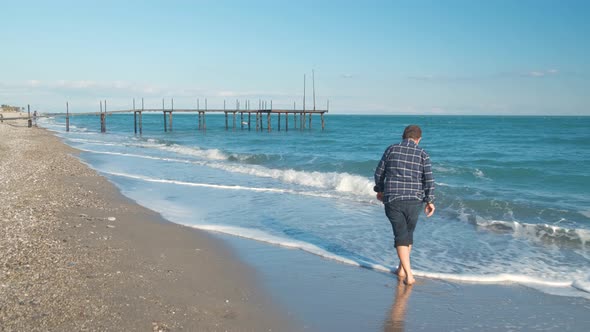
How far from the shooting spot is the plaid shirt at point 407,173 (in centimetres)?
498

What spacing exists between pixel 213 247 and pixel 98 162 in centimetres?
1437

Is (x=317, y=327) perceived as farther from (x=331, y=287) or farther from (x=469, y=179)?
(x=469, y=179)

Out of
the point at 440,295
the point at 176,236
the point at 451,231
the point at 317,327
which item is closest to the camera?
the point at 317,327

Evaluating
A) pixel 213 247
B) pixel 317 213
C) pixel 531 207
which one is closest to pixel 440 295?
pixel 213 247

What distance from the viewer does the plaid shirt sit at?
4980mm

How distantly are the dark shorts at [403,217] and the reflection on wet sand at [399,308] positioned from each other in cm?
48

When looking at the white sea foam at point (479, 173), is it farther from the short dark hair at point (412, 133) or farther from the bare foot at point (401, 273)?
→ the short dark hair at point (412, 133)

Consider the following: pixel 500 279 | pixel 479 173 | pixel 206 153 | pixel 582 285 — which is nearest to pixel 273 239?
pixel 500 279

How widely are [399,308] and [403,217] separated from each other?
98 cm

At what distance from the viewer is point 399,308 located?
463 cm

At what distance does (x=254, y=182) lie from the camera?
14258mm

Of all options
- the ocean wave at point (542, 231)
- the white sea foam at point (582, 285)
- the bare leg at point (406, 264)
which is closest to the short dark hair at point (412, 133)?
the bare leg at point (406, 264)

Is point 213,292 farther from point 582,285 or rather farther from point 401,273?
point 582,285

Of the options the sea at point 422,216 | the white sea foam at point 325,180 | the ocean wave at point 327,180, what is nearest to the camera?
the sea at point 422,216
